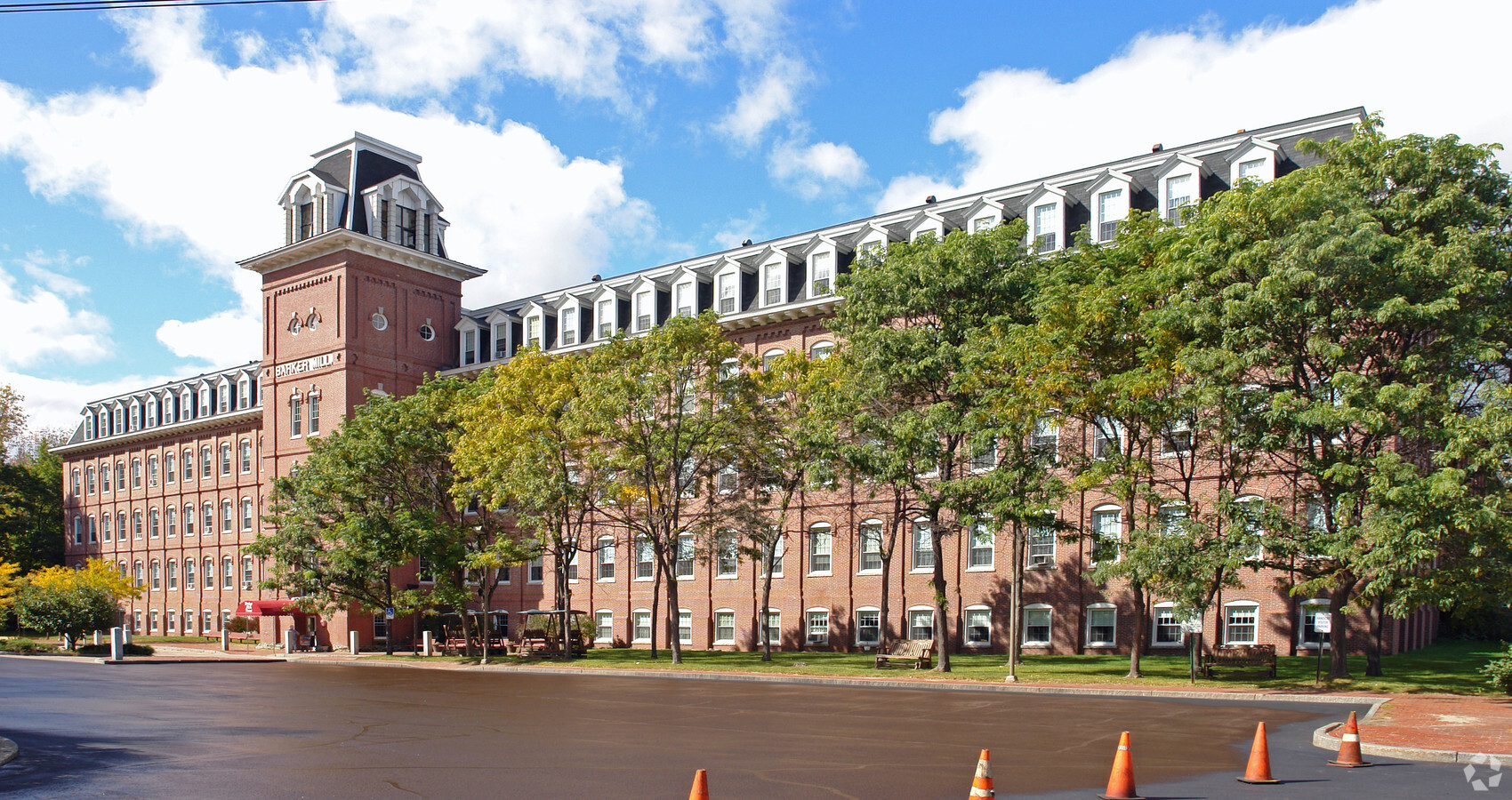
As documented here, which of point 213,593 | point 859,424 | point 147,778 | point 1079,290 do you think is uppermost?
point 1079,290

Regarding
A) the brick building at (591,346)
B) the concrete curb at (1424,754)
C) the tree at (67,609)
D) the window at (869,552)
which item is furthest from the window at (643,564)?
the concrete curb at (1424,754)

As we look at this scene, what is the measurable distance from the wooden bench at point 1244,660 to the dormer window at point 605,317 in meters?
29.3

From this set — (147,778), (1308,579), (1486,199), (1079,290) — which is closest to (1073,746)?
(147,778)

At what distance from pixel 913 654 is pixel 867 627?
7.95m

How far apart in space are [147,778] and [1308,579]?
75.2 ft

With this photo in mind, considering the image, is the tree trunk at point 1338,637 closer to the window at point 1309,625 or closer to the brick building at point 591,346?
the brick building at point 591,346

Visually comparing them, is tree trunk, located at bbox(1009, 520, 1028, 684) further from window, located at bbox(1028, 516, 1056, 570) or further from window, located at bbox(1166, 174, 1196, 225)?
window, located at bbox(1166, 174, 1196, 225)

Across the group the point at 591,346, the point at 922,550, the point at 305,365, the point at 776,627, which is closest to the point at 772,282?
the point at 591,346

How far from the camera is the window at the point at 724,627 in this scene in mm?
43625

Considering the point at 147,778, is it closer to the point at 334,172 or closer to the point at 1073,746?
the point at 1073,746

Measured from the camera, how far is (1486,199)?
76.0 feet

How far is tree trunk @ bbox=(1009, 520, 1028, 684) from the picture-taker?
26547 mm

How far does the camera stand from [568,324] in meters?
50.7

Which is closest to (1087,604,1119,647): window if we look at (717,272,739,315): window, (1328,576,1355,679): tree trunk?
(1328,576,1355,679): tree trunk
